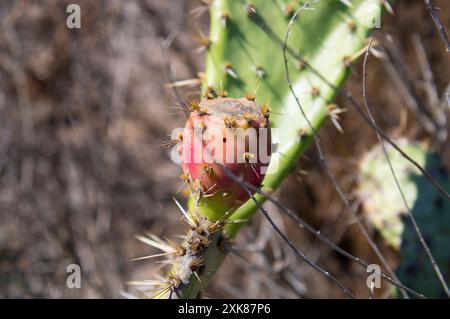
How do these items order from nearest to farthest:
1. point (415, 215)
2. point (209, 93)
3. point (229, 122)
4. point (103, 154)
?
point (229, 122)
point (209, 93)
point (415, 215)
point (103, 154)

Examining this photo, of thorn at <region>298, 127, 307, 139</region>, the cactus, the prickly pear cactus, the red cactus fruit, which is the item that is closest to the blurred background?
the prickly pear cactus

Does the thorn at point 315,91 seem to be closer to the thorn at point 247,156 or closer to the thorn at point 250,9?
the thorn at point 250,9

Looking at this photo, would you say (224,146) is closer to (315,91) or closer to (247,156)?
(247,156)

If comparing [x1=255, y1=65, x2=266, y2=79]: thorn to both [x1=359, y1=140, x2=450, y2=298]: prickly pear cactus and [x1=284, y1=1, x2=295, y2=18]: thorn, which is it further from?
[x1=359, y1=140, x2=450, y2=298]: prickly pear cactus

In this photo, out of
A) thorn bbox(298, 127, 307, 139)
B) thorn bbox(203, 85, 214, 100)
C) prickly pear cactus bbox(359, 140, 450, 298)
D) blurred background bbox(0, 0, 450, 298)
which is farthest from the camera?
blurred background bbox(0, 0, 450, 298)

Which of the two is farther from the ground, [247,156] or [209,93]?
[209,93]

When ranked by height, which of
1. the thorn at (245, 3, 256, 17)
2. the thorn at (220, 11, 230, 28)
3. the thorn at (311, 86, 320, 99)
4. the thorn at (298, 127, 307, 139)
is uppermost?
the thorn at (245, 3, 256, 17)

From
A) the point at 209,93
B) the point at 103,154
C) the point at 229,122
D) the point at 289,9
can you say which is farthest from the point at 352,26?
the point at 103,154

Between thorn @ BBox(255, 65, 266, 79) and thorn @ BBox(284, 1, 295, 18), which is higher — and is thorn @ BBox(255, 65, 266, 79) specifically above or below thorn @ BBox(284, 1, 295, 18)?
below

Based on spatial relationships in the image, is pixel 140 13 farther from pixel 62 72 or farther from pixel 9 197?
pixel 9 197
